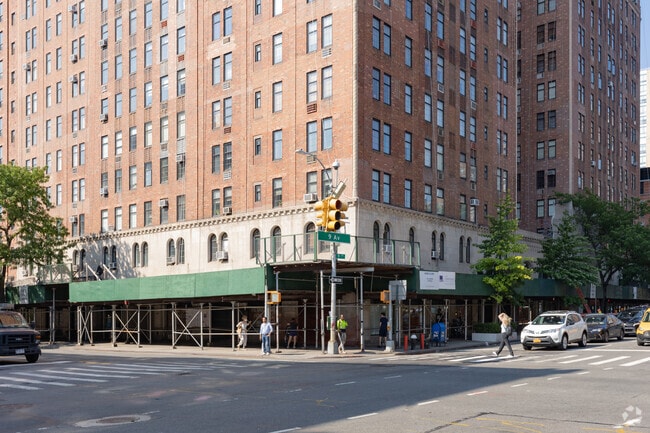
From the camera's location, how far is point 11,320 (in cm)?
3102

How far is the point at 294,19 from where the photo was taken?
45.7 meters

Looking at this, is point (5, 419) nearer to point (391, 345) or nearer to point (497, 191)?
point (391, 345)

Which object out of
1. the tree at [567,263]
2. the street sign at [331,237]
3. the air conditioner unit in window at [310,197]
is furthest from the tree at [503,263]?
the street sign at [331,237]

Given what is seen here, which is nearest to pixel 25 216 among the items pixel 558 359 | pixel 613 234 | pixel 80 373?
pixel 80 373

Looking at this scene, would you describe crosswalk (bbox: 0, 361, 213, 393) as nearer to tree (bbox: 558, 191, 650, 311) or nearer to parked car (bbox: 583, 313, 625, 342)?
parked car (bbox: 583, 313, 625, 342)

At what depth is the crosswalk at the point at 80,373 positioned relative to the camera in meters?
21.9

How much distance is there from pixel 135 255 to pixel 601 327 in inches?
1305

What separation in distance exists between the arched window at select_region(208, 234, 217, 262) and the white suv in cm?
2246

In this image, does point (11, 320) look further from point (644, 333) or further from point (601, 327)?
point (601, 327)

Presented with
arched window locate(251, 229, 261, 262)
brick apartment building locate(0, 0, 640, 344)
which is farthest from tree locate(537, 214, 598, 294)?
arched window locate(251, 229, 261, 262)

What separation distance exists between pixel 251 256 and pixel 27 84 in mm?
33553

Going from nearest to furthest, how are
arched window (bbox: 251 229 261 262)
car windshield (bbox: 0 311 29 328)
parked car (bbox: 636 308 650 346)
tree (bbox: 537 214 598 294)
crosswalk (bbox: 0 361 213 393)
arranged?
crosswalk (bbox: 0 361 213 393), car windshield (bbox: 0 311 29 328), parked car (bbox: 636 308 650 346), arched window (bbox: 251 229 261 262), tree (bbox: 537 214 598 294)

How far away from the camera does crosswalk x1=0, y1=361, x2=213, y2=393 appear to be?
2191 centimetres

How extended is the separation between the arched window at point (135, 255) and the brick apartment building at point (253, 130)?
13cm
